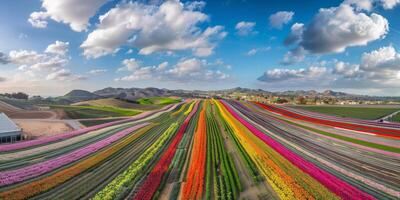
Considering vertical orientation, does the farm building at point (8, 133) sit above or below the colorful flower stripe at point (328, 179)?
above

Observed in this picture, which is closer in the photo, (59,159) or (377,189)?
(377,189)

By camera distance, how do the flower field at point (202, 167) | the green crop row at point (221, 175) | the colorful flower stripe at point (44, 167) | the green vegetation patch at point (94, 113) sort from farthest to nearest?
the green vegetation patch at point (94, 113), the colorful flower stripe at point (44, 167), the flower field at point (202, 167), the green crop row at point (221, 175)

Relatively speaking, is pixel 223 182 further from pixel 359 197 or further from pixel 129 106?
pixel 129 106

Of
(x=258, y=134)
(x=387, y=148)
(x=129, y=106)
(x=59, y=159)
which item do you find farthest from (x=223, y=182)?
(x=129, y=106)

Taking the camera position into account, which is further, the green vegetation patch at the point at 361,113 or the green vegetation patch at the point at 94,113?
the green vegetation patch at the point at 94,113

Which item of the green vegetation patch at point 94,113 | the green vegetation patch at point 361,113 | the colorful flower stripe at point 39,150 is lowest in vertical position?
the colorful flower stripe at point 39,150

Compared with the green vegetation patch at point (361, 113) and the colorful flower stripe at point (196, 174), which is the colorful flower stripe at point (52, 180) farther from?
the green vegetation patch at point (361, 113)

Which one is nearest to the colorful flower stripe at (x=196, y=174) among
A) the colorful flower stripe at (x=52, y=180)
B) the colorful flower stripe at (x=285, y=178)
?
the colorful flower stripe at (x=285, y=178)
